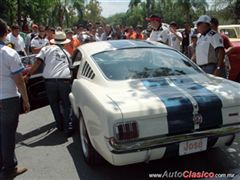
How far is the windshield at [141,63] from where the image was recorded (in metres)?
4.53

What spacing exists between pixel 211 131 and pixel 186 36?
10.4 m

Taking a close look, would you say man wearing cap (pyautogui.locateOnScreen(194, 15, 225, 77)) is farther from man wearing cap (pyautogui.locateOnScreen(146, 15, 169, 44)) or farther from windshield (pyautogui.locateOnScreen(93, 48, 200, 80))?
man wearing cap (pyautogui.locateOnScreen(146, 15, 169, 44))

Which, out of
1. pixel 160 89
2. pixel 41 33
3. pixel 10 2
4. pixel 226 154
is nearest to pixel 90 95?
pixel 160 89

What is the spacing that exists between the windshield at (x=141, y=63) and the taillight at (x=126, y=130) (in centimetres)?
107

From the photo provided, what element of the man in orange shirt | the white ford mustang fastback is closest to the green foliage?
the man in orange shirt

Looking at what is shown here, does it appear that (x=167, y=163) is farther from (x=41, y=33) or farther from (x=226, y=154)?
(x=41, y=33)

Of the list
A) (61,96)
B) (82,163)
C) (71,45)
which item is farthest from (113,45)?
(71,45)

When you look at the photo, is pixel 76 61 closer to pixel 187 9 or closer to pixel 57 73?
pixel 57 73

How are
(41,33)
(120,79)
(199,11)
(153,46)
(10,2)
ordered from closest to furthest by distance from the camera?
1. (120,79)
2. (153,46)
3. (41,33)
4. (10,2)
5. (199,11)

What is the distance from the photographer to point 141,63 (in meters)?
A: 4.73

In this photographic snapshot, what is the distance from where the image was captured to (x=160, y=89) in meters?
4.00

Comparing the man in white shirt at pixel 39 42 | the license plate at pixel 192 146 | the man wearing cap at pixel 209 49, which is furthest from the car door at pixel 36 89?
the license plate at pixel 192 146

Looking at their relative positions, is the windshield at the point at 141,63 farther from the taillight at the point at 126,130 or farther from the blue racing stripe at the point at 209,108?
the taillight at the point at 126,130

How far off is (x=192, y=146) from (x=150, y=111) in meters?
0.60
